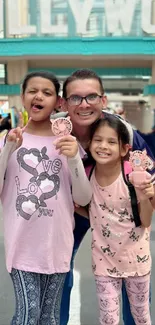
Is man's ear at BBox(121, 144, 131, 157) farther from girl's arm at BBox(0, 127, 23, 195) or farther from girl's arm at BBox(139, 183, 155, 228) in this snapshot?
girl's arm at BBox(0, 127, 23, 195)

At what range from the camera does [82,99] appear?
196cm

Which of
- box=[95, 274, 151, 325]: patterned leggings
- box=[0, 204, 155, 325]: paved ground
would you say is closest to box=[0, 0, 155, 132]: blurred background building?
box=[0, 204, 155, 325]: paved ground

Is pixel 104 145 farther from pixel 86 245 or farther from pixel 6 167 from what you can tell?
pixel 86 245

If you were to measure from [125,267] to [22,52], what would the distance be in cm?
1867

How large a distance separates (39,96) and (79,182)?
0.44m

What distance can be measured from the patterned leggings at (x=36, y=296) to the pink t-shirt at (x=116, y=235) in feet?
0.81

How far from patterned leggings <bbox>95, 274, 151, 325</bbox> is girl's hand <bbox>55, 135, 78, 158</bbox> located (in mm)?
717

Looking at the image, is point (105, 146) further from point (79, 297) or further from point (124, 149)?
point (79, 297)

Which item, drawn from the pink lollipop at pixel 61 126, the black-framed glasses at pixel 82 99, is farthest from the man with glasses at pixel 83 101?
the pink lollipop at pixel 61 126

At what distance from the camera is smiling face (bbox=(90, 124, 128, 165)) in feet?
6.48

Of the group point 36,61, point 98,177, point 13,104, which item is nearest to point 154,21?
point 36,61

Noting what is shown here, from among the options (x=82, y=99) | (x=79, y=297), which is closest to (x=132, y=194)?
(x=82, y=99)

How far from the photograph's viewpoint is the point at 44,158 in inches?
74.4

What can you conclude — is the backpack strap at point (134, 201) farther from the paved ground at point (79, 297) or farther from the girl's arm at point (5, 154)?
the paved ground at point (79, 297)
